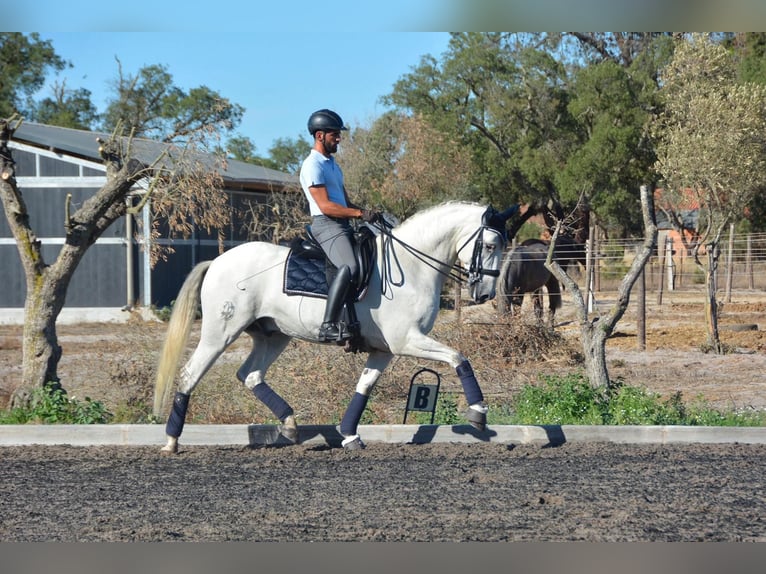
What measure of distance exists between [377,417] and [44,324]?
3.73m

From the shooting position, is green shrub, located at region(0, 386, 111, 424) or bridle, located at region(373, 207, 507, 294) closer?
bridle, located at region(373, 207, 507, 294)

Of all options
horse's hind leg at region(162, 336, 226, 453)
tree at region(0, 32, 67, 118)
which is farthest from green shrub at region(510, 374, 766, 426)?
tree at region(0, 32, 67, 118)

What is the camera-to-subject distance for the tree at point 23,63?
5581 cm

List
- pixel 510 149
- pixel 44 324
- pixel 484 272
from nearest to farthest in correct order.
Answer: pixel 484 272 < pixel 44 324 < pixel 510 149

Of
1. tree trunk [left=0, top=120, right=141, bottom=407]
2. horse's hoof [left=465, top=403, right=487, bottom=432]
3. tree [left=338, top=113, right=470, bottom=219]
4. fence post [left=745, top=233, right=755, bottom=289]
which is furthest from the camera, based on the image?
tree [left=338, top=113, right=470, bottom=219]

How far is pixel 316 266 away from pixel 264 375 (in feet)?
4.12

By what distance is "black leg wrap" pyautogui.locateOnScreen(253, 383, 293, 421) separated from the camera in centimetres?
907

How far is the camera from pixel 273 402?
9102 millimetres

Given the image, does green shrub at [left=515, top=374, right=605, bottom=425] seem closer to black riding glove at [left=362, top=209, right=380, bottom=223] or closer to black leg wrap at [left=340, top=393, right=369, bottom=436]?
black leg wrap at [left=340, top=393, right=369, bottom=436]

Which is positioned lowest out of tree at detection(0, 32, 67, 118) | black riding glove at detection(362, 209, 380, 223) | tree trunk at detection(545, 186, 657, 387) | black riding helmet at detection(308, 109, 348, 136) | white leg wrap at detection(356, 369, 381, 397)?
white leg wrap at detection(356, 369, 381, 397)

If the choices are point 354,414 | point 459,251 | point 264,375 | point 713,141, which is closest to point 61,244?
point 713,141

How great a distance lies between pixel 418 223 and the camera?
356 inches

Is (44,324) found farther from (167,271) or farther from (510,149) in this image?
(510,149)

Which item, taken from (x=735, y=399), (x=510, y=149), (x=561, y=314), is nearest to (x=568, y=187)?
(x=510, y=149)
